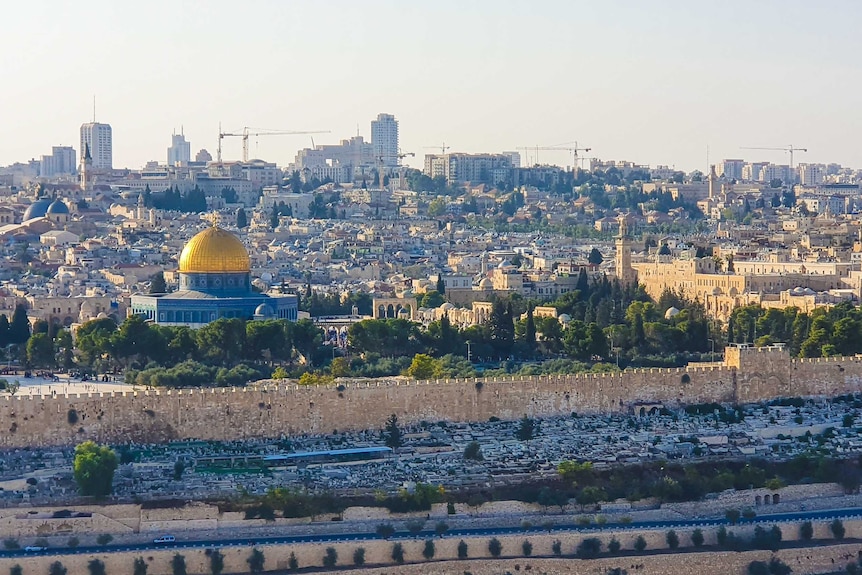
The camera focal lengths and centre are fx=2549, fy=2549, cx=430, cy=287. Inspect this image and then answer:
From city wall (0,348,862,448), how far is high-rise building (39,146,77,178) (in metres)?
126

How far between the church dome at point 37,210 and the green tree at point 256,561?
6789cm

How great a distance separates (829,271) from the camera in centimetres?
6975

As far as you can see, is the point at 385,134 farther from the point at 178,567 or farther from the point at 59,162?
the point at 178,567

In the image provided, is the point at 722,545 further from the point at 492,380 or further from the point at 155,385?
the point at 155,385

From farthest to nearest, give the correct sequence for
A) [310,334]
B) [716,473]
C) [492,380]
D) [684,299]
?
[684,299]
[310,334]
[492,380]
[716,473]

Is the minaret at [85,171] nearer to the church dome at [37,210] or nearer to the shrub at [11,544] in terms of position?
the church dome at [37,210]

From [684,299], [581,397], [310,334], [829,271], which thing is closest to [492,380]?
[581,397]

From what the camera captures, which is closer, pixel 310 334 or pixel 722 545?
pixel 722 545

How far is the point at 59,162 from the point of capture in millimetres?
167125

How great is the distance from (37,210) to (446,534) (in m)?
69.0

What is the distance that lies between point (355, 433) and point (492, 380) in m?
2.70

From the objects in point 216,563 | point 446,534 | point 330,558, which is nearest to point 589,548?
point 446,534

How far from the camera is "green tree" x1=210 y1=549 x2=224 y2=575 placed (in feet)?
106

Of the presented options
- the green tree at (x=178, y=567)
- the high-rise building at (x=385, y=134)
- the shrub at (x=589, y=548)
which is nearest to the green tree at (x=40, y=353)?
the green tree at (x=178, y=567)
